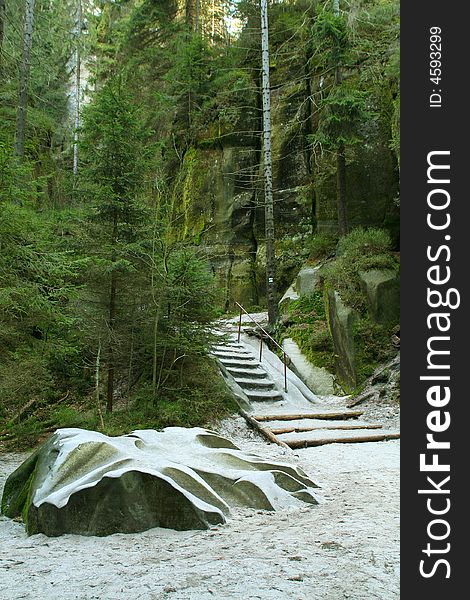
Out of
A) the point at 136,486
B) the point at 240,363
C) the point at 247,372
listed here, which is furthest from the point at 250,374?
the point at 136,486

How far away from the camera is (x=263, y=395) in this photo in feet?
34.6

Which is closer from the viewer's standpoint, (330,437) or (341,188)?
(330,437)

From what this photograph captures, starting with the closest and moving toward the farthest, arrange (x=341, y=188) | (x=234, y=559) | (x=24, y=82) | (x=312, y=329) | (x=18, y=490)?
(x=234, y=559)
(x=18, y=490)
(x=312, y=329)
(x=24, y=82)
(x=341, y=188)

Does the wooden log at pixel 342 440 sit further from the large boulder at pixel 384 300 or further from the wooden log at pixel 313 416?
the large boulder at pixel 384 300

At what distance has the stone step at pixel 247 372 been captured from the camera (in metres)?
11.1

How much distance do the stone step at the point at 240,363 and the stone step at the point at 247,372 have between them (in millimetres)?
87

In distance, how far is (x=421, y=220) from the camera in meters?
2.12

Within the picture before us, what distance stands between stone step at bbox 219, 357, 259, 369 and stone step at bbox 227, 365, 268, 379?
0.29 feet

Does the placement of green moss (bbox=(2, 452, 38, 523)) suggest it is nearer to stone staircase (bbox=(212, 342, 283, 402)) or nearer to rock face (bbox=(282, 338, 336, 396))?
stone staircase (bbox=(212, 342, 283, 402))

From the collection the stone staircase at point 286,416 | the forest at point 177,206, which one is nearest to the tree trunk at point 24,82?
the forest at point 177,206

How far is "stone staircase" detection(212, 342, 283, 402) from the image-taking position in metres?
10.6

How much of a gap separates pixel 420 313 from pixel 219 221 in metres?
18.0

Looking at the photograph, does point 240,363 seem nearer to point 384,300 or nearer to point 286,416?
point 286,416

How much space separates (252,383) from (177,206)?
8262 mm
